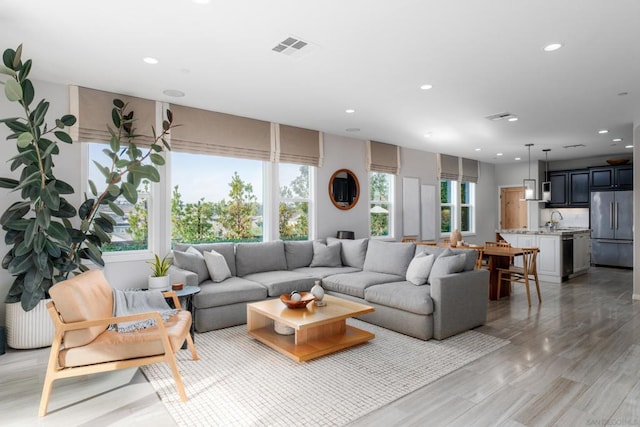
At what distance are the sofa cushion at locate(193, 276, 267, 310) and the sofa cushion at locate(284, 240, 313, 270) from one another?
1010 mm

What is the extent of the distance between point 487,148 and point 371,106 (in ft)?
13.3

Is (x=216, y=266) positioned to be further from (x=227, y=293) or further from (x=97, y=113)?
(x=97, y=113)

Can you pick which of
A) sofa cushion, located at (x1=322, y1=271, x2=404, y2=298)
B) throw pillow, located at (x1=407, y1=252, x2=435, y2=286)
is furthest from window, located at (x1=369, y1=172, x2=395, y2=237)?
throw pillow, located at (x1=407, y1=252, x2=435, y2=286)

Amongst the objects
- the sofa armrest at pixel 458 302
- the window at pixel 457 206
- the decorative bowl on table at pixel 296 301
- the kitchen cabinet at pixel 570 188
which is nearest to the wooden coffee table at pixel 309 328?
the decorative bowl on table at pixel 296 301

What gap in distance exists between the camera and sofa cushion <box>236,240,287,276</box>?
4.89m

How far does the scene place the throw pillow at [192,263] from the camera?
14.0 ft

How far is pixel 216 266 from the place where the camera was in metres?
4.38

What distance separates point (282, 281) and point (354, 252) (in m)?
1.46

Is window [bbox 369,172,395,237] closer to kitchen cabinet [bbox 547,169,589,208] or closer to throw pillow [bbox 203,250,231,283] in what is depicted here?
throw pillow [bbox 203,250,231,283]

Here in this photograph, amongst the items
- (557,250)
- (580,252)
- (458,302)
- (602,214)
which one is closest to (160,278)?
(458,302)

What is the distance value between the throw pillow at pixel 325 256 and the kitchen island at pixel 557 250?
4.12m

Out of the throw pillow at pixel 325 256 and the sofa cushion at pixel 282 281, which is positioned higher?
the throw pillow at pixel 325 256

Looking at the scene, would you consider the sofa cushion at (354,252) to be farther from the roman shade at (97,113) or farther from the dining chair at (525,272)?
the roman shade at (97,113)

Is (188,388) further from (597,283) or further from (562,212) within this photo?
(562,212)
